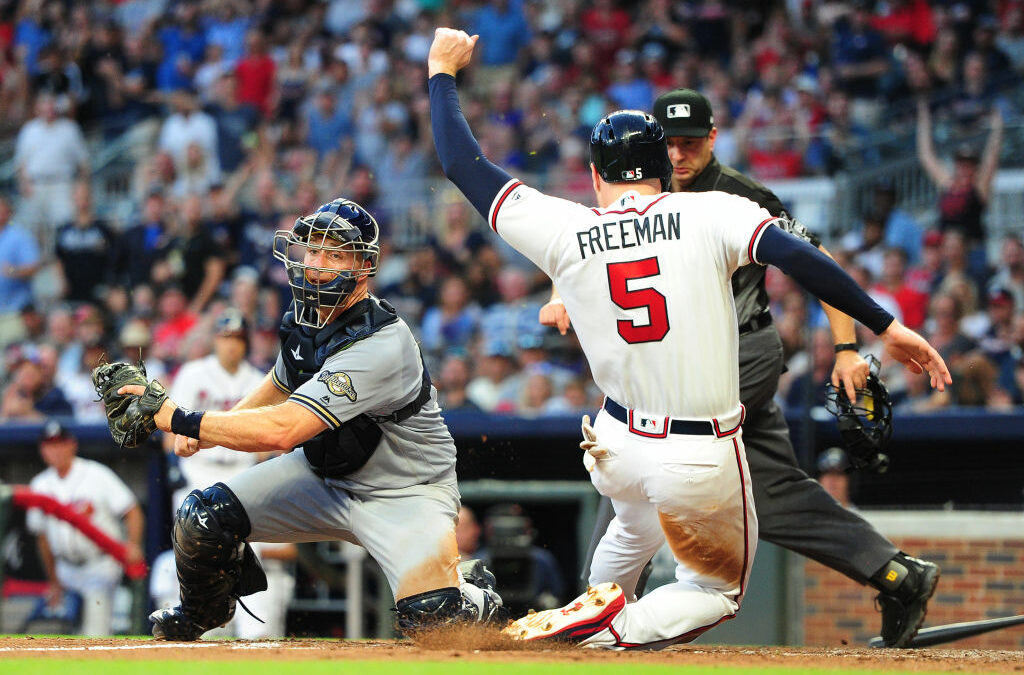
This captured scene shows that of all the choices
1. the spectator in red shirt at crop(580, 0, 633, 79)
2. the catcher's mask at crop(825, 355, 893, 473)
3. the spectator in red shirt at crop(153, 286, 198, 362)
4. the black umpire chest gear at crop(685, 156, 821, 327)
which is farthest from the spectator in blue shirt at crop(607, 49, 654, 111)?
the catcher's mask at crop(825, 355, 893, 473)

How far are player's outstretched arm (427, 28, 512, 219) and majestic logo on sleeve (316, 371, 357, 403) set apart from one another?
0.76m

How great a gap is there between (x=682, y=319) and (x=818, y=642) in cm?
391

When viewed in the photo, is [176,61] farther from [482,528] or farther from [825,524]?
[825,524]

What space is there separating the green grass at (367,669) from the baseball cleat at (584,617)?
1.65 feet

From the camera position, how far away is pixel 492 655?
4.04 metres

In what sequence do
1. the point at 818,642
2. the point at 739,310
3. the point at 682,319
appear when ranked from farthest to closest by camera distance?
the point at 818,642, the point at 739,310, the point at 682,319

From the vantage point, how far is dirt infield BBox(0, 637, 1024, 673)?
12.8 ft

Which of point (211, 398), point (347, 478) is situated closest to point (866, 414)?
point (347, 478)

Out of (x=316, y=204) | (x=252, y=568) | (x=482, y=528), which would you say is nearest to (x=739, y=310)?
(x=252, y=568)

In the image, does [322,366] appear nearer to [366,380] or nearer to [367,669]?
[366,380]

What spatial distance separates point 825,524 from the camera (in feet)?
16.3

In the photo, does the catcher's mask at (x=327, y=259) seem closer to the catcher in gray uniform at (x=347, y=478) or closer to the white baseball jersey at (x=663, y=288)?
the catcher in gray uniform at (x=347, y=478)

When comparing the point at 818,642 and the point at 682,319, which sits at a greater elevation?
the point at 682,319

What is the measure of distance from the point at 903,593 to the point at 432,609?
180 centimetres
